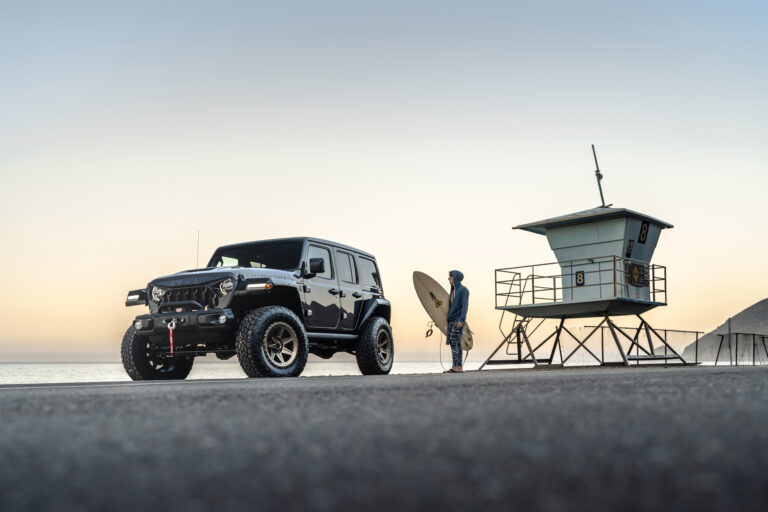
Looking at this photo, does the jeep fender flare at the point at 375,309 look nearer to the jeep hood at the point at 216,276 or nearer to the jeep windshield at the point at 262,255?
the jeep windshield at the point at 262,255

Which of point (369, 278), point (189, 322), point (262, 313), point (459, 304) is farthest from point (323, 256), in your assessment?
point (459, 304)

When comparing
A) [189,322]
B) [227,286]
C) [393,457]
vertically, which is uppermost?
[227,286]

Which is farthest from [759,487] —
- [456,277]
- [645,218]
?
[645,218]

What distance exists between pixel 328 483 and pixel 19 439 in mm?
1443

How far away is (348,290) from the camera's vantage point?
41.9ft

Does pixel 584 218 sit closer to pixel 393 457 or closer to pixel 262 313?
pixel 262 313

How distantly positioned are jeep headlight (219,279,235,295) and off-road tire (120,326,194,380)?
64.0 inches

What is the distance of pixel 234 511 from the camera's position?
4.37 ft

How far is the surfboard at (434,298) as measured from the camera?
63.3 ft

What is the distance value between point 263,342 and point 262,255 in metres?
2.71

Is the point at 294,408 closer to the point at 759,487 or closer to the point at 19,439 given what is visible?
the point at 19,439

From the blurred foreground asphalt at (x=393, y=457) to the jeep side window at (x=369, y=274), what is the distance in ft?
32.4

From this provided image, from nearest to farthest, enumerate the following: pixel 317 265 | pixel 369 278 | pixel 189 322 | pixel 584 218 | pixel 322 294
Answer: pixel 189 322
pixel 317 265
pixel 322 294
pixel 369 278
pixel 584 218

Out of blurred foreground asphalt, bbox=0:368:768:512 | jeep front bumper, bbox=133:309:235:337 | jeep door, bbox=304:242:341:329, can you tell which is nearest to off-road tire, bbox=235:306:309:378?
jeep front bumper, bbox=133:309:235:337
